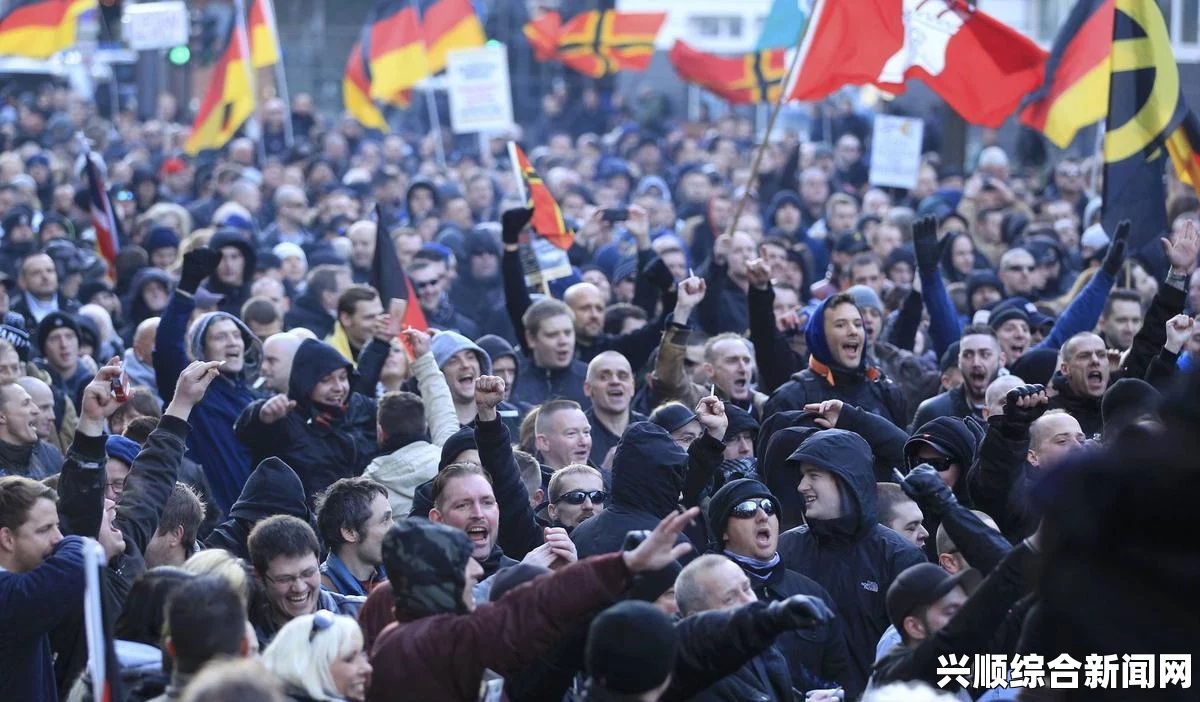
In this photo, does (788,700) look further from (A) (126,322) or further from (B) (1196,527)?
(A) (126,322)

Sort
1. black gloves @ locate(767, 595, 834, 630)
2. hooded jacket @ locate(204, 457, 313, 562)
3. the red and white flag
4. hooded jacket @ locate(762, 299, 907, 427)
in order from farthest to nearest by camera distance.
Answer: the red and white flag < hooded jacket @ locate(762, 299, 907, 427) < hooded jacket @ locate(204, 457, 313, 562) < black gloves @ locate(767, 595, 834, 630)

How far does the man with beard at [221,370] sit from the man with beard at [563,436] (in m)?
1.60

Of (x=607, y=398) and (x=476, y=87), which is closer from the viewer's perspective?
(x=607, y=398)

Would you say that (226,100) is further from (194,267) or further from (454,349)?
(454,349)

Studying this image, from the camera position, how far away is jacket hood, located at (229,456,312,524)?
6711mm

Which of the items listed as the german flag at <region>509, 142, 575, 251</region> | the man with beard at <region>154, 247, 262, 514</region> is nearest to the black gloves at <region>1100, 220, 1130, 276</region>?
the german flag at <region>509, 142, 575, 251</region>

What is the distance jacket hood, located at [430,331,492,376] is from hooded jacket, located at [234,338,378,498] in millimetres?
453

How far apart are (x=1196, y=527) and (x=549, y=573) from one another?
186cm

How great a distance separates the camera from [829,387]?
8445mm

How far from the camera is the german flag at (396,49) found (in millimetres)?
17734

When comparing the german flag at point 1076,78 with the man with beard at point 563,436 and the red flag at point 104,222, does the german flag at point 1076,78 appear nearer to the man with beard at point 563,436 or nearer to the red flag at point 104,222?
the man with beard at point 563,436

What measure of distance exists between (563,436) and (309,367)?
1.32 m

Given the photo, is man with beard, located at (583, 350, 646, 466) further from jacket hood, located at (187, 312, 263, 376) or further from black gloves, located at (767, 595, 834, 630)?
black gloves, located at (767, 595, 834, 630)

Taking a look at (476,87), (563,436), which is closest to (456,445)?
(563,436)
